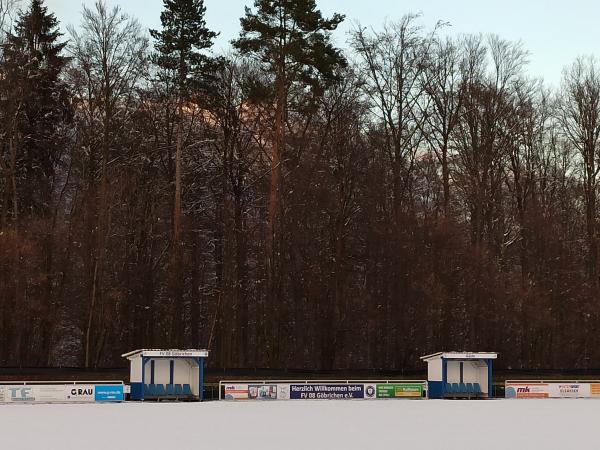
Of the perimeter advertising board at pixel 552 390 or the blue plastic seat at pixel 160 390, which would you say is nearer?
the blue plastic seat at pixel 160 390

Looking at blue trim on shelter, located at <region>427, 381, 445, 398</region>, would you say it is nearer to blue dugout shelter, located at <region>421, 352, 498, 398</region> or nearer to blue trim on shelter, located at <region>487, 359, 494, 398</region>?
blue dugout shelter, located at <region>421, 352, 498, 398</region>

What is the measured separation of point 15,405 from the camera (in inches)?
1531

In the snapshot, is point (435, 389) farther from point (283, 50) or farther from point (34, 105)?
point (34, 105)

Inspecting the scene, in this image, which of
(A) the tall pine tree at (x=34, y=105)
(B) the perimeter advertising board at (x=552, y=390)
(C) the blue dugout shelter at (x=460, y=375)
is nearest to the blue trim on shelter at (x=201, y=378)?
(C) the blue dugout shelter at (x=460, y=375)

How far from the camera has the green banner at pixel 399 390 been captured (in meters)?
47.1

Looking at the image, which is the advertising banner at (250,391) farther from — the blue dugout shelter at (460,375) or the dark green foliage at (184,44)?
the dark green foliage at (184,44)

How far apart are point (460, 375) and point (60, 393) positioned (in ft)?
70.6

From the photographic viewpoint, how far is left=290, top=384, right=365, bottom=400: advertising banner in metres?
45.6

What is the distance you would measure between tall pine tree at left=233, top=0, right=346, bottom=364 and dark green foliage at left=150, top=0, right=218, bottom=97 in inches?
108

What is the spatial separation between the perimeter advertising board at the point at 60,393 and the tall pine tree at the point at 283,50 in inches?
496

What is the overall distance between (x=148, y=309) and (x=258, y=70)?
17.5m

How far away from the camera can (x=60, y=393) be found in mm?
40781

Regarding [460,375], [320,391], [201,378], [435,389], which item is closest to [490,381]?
[460,375]

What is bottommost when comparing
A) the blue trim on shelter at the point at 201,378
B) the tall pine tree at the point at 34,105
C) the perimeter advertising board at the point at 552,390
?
the perimeter advertising board at the point at 552,390
